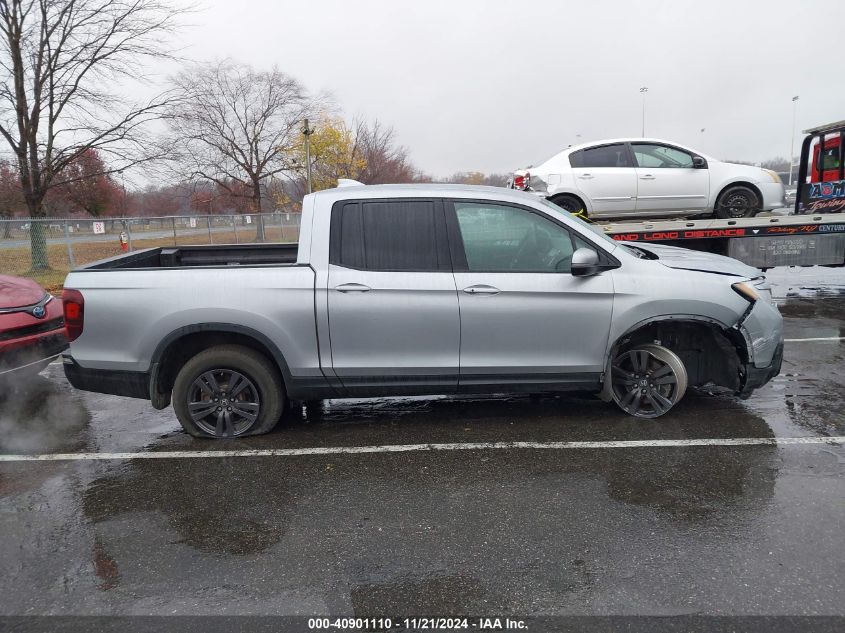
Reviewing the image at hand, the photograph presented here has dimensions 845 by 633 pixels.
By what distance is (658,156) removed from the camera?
8.82m

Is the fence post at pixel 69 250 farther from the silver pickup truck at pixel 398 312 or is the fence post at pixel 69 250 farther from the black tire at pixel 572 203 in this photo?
the silver pickup truck at pixel 398 312

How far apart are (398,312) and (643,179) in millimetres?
6154

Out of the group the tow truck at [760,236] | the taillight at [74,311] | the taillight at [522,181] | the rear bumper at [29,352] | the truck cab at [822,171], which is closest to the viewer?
the taillight at [74,311]

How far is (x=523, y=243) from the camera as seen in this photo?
4324mm

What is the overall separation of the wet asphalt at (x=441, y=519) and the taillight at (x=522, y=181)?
4.87 meters

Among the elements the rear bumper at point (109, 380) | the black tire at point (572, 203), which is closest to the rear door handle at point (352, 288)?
the rear bumper at point (109, 380)

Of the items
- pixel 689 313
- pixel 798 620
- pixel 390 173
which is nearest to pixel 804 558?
pixel 798 620

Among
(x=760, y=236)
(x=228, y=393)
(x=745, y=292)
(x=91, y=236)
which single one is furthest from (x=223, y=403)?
(x=91, y=236)

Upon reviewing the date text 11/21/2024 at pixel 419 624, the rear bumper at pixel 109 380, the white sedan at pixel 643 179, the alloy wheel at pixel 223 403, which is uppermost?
the white sedan at pixel 643 179

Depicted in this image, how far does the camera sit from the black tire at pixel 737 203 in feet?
29.4

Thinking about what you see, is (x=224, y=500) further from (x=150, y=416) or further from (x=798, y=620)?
(x=798, y=620)

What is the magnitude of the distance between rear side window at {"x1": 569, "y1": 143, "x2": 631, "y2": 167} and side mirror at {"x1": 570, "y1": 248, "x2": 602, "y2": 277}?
5184mm

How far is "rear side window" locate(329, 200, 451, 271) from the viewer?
4.23 m

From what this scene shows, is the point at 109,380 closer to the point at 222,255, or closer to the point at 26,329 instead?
the point at 222,255
